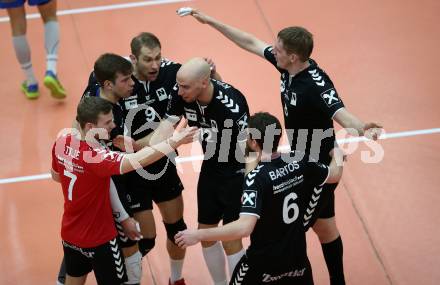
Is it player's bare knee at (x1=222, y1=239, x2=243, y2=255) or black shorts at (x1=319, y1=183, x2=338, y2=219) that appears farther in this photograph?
player's bare knee at (x1=222, y1=239, x2=243, y2=255)

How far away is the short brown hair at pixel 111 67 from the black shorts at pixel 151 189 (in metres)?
0.83

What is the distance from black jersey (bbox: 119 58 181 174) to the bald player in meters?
0.20

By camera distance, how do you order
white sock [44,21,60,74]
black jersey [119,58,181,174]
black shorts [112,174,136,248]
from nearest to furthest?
black shorts [112,174,136,248]
black jersey [119,58,181,174]
white sock [44,21,60,74]

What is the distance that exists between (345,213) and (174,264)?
1739 mm

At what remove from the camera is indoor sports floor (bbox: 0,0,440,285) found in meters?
6.74

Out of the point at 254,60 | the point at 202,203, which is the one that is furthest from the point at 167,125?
the point at 254,60

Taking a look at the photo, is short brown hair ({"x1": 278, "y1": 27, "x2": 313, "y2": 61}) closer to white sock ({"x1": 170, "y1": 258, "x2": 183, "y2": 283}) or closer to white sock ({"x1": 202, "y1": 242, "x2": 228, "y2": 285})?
white sock ({"x1": 202, "y1": 242, "x2": 228, "y2": 285})

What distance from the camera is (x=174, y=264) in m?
6.38

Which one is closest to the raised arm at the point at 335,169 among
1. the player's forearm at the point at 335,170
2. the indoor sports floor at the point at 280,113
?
the player's forearm at the point at 335,170

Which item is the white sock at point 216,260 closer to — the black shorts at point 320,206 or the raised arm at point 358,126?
the black shorts at point 320,206

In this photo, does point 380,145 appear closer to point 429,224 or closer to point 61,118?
point 429,224

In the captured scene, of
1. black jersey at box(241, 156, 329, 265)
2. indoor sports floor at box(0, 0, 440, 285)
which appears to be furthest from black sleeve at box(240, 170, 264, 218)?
indoor sports floor at box(0, 0, 440, 285)

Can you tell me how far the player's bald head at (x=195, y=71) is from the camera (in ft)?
17.8

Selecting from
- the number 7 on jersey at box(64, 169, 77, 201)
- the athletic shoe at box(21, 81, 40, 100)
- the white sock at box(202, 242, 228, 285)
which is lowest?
the white sock at box(202, 242, 228, 285)
